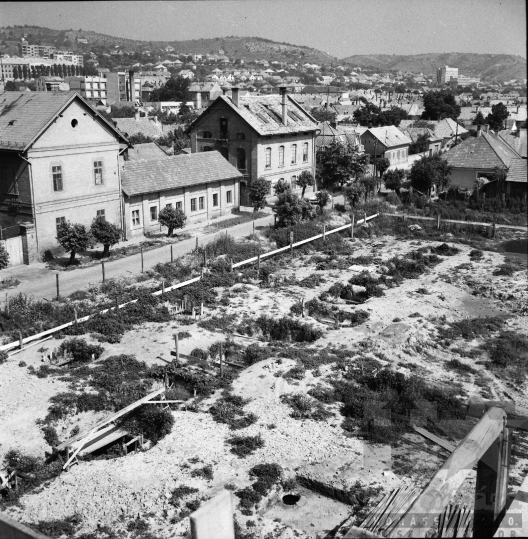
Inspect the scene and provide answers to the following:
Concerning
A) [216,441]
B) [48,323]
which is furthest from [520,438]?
[48,323]

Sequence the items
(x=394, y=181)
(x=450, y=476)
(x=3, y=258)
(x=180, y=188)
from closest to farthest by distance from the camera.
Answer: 1. (x=450, y=476)
2. (x=3, y=258)
3. (x=180, y=188)
4. (x=394, y=181)

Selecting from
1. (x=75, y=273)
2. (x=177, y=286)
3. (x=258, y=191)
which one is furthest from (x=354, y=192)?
(x=75, y=273)

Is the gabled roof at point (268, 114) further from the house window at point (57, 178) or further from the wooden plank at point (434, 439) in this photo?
the wooden plank at point (434, 439)

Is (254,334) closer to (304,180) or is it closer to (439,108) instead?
(304,180)

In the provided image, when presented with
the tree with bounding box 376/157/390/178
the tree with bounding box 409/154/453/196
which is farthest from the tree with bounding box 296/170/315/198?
the tree with bounding box 376/157/390/178

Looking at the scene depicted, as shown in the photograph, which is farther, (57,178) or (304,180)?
(304,180)

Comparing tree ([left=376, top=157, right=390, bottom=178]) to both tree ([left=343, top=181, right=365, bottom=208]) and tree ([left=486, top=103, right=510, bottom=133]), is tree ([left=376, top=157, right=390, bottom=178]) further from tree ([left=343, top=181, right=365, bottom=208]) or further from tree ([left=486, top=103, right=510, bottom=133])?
tree ([left=486, top=103, right=510, bottom=133])

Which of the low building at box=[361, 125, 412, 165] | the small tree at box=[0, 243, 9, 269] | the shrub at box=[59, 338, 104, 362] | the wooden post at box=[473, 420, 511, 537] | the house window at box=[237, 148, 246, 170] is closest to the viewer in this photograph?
the wooden post at box=[473, 420, 511, 537]
